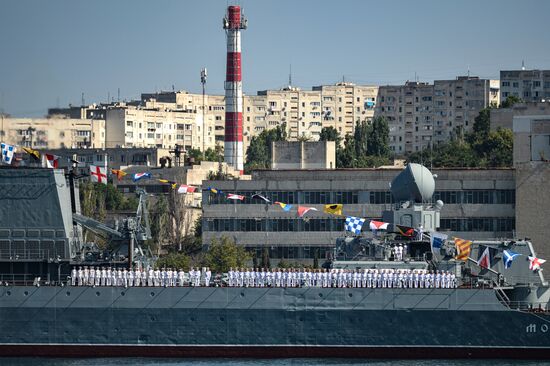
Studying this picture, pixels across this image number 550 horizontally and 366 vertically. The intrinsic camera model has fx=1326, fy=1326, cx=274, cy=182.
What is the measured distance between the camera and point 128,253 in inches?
2119

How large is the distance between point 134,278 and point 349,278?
8444mm

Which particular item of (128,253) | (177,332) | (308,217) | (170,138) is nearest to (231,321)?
(177,332)

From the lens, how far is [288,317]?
2019 inches

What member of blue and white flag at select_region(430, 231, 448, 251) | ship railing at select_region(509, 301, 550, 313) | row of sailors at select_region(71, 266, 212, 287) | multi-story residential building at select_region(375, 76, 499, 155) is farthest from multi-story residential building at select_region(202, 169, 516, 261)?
multi-story residential building at select_region(375, 76, 499, 155)

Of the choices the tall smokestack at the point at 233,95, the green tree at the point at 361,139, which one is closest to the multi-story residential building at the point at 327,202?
the tall smokestack at the point at 233,95

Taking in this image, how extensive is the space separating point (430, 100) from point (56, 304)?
92.9 m

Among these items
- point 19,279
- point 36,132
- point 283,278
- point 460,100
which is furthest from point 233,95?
point 283,278

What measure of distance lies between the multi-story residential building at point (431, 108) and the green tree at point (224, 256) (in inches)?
2653

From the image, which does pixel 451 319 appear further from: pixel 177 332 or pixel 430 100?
pixel 430 100

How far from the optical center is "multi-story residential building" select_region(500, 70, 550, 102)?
135m

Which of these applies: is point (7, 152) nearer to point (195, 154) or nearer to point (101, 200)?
point (101, 200)

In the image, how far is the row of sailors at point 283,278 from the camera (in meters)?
51.2

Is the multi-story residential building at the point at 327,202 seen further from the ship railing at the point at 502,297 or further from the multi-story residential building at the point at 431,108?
the multi-story residential building at the point at 431,108

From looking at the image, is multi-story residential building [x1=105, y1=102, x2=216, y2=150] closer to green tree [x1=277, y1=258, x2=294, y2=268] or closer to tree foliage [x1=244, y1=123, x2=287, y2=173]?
tree foliage [x1=244, y1=123, x2=287, y2=173]
